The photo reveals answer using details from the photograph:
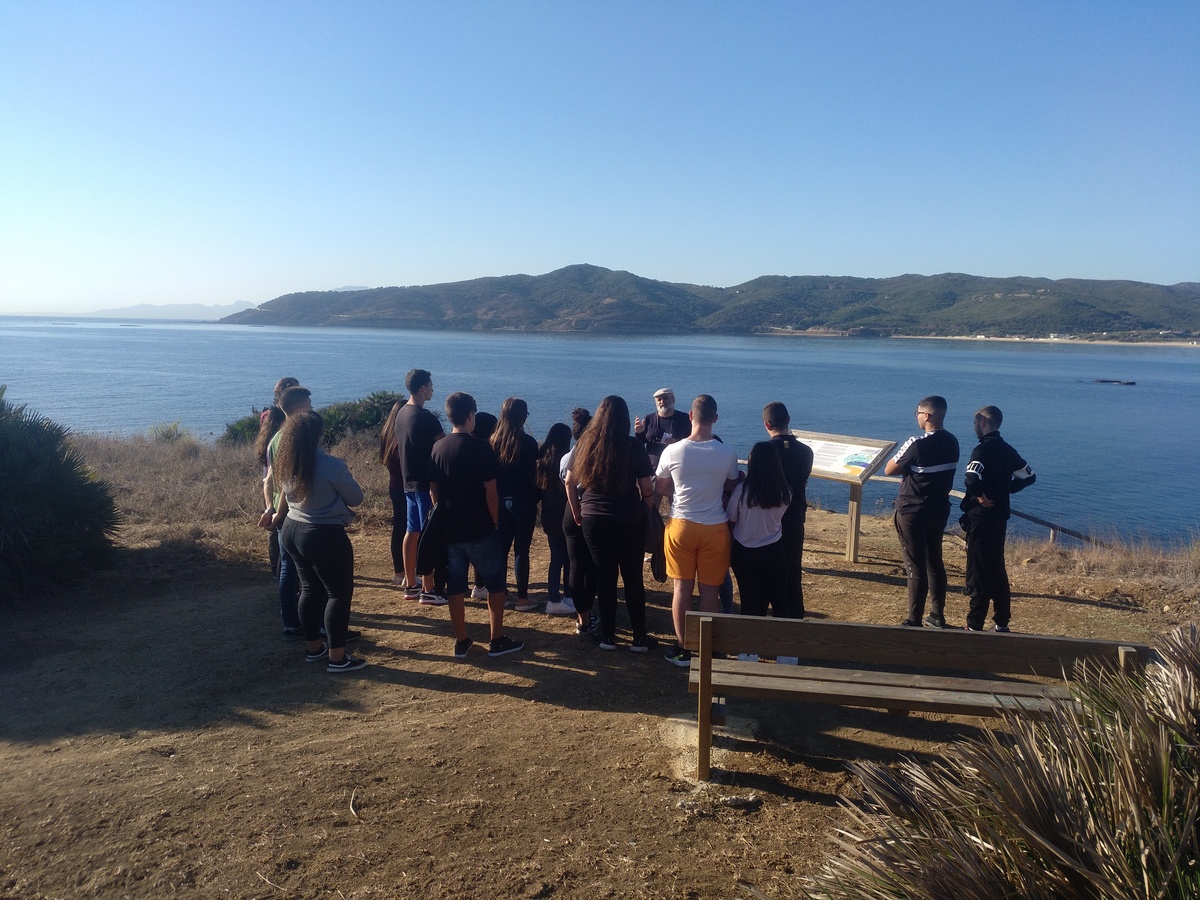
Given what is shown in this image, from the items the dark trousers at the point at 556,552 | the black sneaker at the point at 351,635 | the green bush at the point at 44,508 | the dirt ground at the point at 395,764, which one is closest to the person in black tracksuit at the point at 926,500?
the dirt ground at the point at 395,764

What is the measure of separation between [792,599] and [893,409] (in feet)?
136

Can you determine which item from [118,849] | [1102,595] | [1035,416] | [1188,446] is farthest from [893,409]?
[118,849]

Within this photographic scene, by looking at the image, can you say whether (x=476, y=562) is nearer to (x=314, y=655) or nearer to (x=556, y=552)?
(x=314, y=655)

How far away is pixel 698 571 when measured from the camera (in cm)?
513

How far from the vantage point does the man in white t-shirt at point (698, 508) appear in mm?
4969

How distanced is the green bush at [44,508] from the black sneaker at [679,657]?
5.66m

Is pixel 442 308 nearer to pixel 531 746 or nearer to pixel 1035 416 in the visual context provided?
pixel 1035 416

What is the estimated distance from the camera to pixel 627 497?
5312 mm

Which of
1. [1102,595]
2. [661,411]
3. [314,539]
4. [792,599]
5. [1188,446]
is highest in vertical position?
[661,411]

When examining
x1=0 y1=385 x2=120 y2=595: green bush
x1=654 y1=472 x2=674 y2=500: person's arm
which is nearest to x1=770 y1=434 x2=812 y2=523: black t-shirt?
x1=654 y1=472 x2=674 y2=500: person's arm

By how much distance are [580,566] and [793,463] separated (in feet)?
5.72

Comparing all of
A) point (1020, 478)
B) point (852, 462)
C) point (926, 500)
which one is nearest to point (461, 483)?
point (926, 500)

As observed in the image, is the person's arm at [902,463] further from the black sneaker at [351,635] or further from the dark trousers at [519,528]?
the black sneaker at [351,635]

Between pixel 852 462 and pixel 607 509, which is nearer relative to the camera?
pixel 607 509
